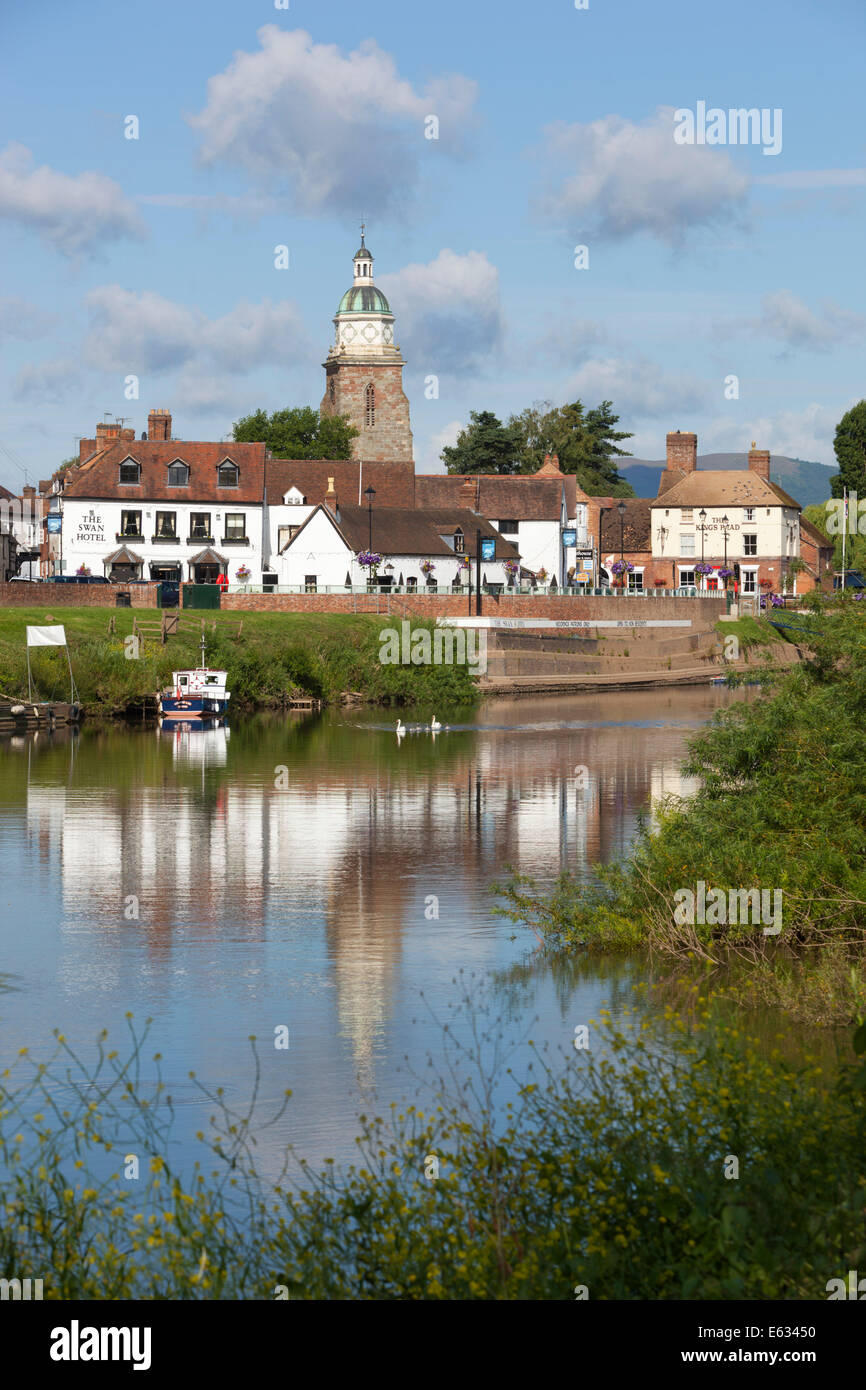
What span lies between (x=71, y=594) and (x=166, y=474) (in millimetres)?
23158

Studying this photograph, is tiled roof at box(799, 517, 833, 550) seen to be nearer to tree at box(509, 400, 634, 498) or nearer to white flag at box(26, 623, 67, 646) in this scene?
tree at box(509, 400, 634, 498)

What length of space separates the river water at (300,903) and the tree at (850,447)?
9667 cm

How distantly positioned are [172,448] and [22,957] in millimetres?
83181

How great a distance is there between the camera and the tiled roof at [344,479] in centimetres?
10738

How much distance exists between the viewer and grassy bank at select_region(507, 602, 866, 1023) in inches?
723

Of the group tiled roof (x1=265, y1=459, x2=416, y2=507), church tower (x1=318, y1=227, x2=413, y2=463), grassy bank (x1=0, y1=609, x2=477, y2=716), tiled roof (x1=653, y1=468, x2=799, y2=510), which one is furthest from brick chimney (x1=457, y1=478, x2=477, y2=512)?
grassy bank (x1=0, y1=609, x2=477, y2=716)

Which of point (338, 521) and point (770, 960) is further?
point (338, 521)

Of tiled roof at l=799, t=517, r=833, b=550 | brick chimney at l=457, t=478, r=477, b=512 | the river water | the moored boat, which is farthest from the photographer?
tiled roof at l=799, t=517, r=833, b=550

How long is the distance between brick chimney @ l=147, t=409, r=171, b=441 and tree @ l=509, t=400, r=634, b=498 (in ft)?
156

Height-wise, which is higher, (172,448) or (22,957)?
(172,448)

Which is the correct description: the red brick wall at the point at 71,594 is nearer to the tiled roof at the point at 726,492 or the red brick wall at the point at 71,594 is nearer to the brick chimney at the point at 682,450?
the tiled roof at the point at 726,492

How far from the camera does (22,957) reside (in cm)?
2053

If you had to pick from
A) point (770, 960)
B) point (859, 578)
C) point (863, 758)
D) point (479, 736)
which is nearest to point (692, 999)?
point (770, 960)
